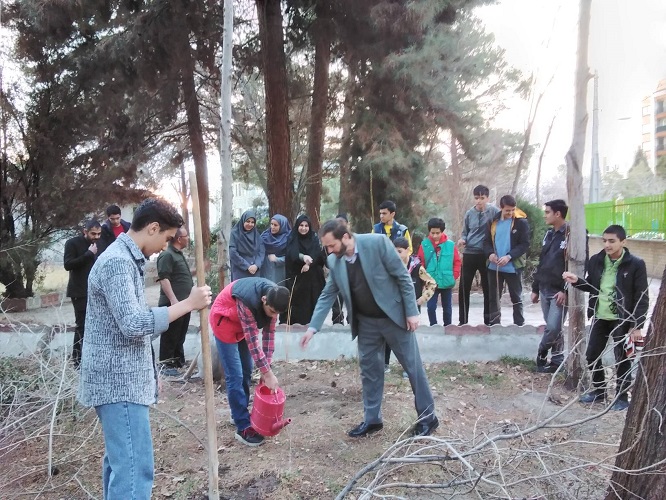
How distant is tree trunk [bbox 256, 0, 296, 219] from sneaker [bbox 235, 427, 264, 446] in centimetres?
543

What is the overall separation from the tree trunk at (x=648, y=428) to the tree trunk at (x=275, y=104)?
22.8ft

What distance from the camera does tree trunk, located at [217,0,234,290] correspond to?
474cm

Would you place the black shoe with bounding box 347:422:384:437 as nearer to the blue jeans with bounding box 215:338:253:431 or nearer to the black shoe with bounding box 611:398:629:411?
the blue jeans with bounding box 215:338:253:431

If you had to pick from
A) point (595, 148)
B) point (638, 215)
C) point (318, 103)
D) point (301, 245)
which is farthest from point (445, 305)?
point (595, 148)

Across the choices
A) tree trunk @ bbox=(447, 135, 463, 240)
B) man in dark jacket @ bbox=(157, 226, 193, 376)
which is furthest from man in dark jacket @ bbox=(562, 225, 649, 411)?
tree trunk @ bbox=(447, 135, 463, 240)

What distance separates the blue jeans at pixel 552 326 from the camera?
4.93 metres

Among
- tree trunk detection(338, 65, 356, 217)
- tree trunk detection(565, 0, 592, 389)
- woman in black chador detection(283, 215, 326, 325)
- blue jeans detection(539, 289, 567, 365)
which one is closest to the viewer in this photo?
tree trunk detection(565, 0, 592, 389)

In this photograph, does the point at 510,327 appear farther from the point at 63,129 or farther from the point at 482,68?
the point at 63,129

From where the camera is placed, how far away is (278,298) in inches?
122

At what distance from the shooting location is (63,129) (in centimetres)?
1042

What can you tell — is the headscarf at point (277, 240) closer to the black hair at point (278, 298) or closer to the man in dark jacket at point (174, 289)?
the man in dark jacket at point (174, 289)

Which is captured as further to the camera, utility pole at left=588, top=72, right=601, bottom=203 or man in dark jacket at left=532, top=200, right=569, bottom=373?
utility pole at left=588, top=72, right=601, bottom=203

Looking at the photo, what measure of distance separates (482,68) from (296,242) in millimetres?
8271

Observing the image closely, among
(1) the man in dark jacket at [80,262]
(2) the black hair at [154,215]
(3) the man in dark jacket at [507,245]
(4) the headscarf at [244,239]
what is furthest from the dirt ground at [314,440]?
(4) the headscarf at [244,239]
